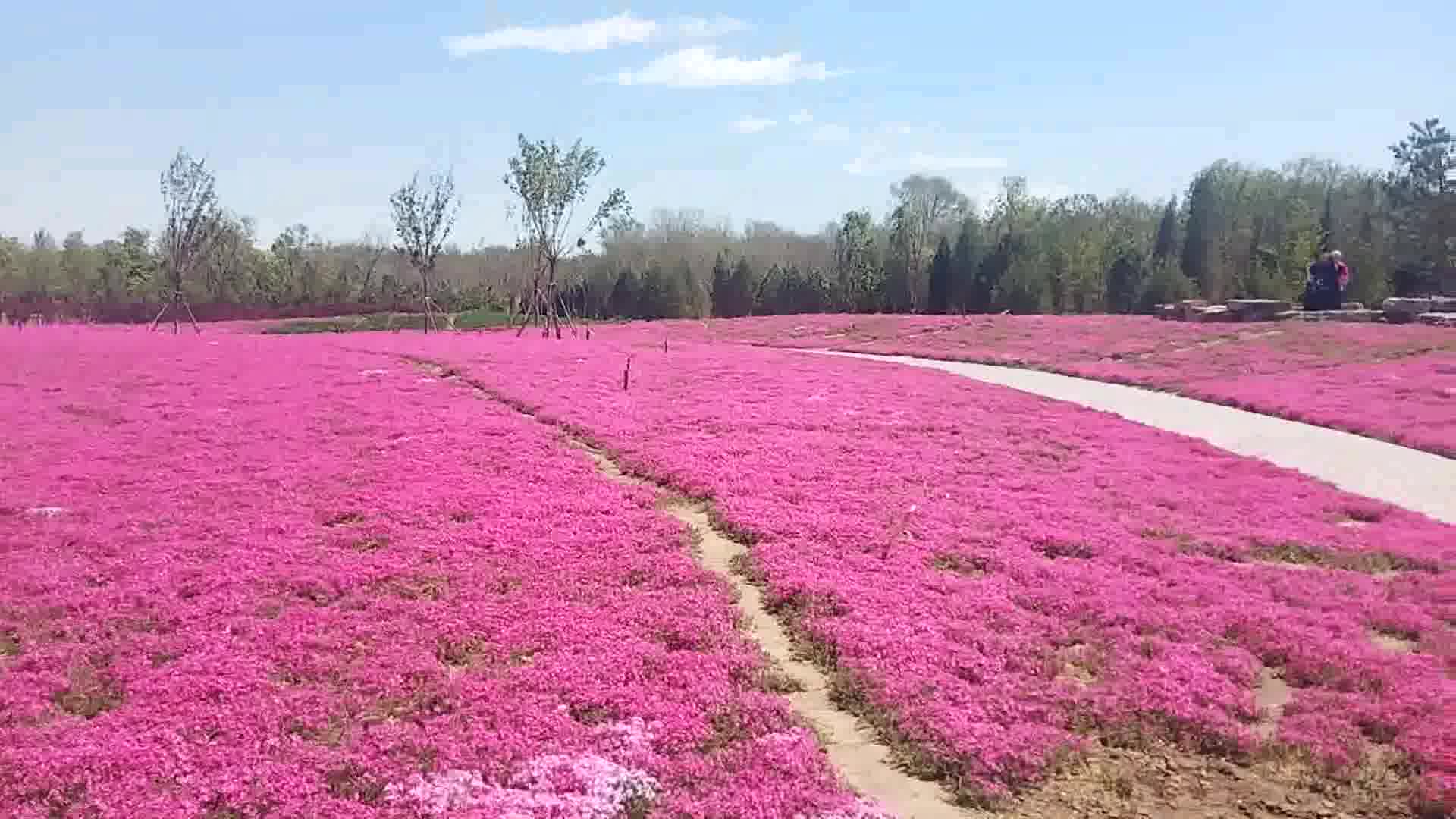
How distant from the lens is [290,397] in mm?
19531

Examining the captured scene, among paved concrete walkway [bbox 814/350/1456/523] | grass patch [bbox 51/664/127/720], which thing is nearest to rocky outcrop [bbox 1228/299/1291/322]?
paved concrete walkway [bbox 814/350/1456/523]

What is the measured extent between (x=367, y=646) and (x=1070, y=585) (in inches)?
236

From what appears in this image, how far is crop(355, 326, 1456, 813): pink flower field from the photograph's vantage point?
22.4 ft

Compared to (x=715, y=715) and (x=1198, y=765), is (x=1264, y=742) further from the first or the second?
(x=715, y=715)

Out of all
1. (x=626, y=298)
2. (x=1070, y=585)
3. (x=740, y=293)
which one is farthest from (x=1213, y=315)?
(x=626, y=298)

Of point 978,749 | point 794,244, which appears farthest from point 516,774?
Result: point 794,244

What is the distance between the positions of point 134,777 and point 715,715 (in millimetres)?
3299

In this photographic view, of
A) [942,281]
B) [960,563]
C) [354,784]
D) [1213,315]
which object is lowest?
[354,784]

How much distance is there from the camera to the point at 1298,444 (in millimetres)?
17641

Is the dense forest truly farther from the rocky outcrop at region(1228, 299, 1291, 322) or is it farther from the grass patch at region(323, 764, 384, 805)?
the grass patch at region(323, 764, 384, 805)

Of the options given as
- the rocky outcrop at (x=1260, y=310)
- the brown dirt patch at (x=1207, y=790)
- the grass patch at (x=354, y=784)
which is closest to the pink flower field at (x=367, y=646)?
the grass patch at (x=354, y=784)

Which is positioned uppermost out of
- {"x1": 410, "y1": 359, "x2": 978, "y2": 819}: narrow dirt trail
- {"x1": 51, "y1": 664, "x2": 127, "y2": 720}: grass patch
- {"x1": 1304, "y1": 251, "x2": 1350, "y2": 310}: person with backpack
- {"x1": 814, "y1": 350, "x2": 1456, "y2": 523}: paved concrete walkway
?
{"x1": 1304, "y1": 251, "x2": 1350, "y2": 310}: person with backpack

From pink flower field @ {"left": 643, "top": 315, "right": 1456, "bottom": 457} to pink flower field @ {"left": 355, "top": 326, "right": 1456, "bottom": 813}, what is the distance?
508 cm

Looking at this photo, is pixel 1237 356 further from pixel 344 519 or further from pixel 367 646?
pixel 367 646
